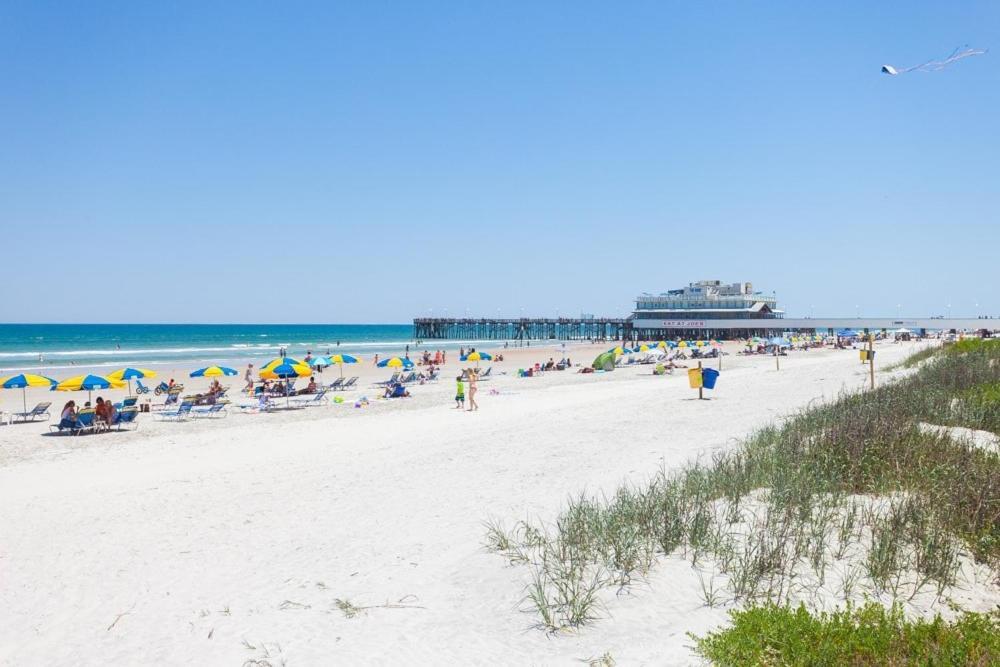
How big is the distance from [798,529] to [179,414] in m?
15.3

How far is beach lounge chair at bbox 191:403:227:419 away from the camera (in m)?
17.9

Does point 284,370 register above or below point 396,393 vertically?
above

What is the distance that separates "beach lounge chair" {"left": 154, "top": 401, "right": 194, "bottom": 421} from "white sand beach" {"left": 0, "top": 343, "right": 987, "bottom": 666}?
1.89 meters

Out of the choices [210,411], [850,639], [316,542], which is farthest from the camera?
[210,411]

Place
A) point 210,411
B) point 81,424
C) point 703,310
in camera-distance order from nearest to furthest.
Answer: point 81,424 < point 210,411 < point 703,310

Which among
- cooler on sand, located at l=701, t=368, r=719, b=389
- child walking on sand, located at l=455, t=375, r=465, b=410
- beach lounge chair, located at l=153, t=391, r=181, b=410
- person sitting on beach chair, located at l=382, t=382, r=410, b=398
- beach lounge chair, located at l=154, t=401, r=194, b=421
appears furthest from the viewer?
person sitting on beach chair, located at l=382, t=382, r=410, b=398

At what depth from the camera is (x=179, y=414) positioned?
17.1 metres

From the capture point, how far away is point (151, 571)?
6219 millimetres

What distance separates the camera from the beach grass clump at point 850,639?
11.9 ft

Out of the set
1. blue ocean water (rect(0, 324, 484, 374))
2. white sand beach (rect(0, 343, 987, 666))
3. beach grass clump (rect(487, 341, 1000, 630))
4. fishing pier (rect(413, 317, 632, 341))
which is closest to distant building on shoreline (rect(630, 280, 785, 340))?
fishing pier (rect(413, 317, 632, 341))

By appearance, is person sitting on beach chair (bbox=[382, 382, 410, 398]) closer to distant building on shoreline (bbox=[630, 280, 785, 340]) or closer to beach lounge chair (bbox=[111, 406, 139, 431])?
beach lounge chair (bbox=[111, 406, 139, 431])

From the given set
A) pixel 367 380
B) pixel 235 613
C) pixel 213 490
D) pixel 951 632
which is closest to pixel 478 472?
pixel 213 490

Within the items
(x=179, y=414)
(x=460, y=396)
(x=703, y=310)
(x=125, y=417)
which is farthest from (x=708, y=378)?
(x=703, y=310)

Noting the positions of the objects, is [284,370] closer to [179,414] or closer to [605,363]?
[179,414]
